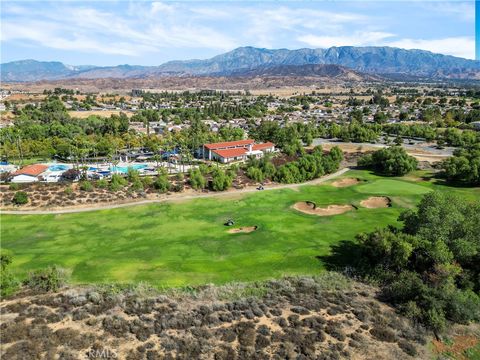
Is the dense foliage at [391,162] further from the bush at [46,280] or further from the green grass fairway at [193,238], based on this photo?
the bush at [46,280]

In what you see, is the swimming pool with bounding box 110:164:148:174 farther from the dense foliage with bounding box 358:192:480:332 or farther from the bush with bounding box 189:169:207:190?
the dense foliage with bounding box 358:192:480:332

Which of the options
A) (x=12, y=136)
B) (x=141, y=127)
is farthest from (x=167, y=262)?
(x=141, y=127)

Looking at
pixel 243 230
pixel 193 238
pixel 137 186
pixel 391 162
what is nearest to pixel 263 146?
pixel 391 162

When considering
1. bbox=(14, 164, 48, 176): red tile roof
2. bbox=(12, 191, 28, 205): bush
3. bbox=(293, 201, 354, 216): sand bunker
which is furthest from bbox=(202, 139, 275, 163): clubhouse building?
bbox=(12, 191, 28, 205): bush

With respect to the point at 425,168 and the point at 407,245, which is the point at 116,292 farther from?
the point at 425,168

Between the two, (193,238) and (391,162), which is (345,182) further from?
(193,238)

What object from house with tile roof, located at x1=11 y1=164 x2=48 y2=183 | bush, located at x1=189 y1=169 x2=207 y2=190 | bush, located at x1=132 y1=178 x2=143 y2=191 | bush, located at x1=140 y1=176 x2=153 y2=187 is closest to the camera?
Result: bush, located at x1=132 y1=178 x2=143 y2=191

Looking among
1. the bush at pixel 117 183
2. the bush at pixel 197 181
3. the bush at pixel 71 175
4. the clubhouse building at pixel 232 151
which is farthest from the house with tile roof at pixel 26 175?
the clubhouse building at pixel 232 151
